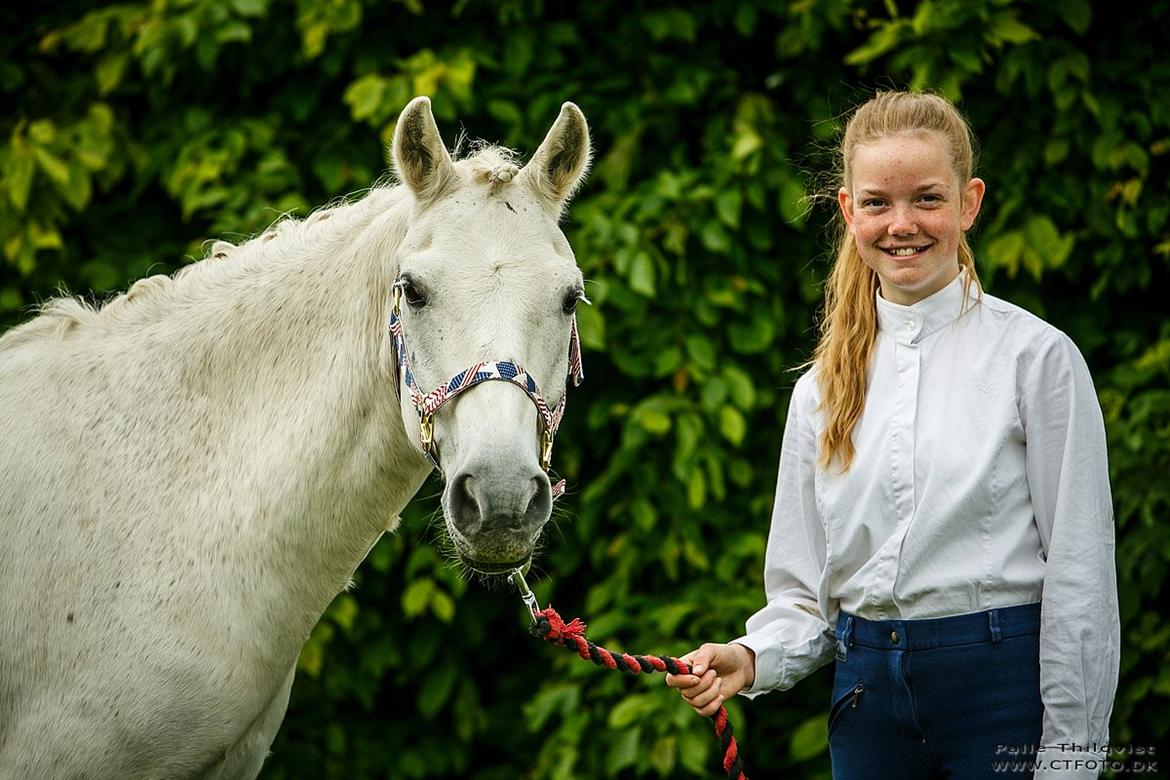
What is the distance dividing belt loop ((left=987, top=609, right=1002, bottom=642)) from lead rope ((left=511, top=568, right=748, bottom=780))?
0.51m

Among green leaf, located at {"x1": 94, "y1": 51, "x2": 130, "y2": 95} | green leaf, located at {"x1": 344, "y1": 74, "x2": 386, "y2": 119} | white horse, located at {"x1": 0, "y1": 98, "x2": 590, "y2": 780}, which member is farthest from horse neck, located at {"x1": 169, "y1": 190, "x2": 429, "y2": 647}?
green leaf, located at {"x1": 94, "y1": 51, "x2": 130, "y2": 95}

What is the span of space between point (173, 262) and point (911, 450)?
9.90 ft

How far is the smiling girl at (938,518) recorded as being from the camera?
72.3 inches

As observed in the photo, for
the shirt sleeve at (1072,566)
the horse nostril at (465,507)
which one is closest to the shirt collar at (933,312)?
the shirt sleeve at (1072,566)

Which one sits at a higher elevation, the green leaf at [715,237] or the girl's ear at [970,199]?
the girl's ear at [970,199]

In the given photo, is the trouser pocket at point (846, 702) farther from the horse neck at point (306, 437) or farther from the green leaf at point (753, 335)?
the green leaf at point (753, 335)

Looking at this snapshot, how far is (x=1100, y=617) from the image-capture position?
1.82m

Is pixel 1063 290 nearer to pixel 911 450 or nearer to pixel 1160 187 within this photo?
pixel 1160 187

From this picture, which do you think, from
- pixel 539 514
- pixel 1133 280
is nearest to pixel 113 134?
pixel 539 514

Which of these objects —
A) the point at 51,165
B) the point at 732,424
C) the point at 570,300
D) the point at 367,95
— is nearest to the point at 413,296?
the point at 570,300

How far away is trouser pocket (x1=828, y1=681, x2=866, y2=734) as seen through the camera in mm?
1999

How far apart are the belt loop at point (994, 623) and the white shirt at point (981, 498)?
0.05ft

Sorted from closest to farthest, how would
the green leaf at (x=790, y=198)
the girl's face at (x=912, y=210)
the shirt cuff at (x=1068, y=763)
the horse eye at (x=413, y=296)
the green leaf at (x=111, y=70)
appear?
the shirt cuff at (x=1068, y=763)
the girl's face at (x=912, y=210)
the horse eye at (x=413, y=296)
the green leaf at (x=790, y=198)
the green leaf at (x=111, y=70)

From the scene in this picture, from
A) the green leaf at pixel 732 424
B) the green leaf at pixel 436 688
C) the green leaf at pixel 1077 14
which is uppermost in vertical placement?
the green leaf at pixel 1077 14
